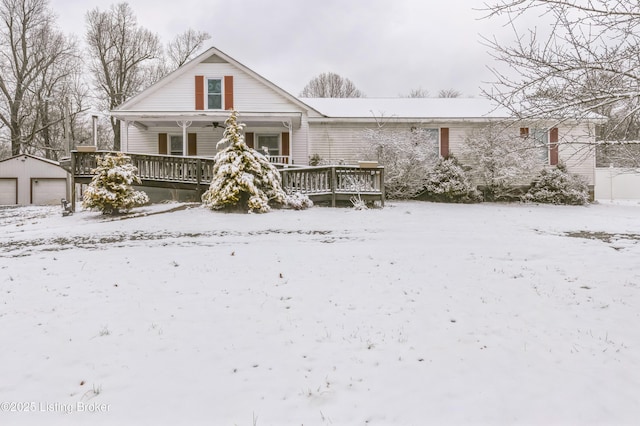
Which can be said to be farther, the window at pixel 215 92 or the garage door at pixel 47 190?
the garage door at pixel 47 190

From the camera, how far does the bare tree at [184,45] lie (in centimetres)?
3550

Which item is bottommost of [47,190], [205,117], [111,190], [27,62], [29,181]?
[111,190]

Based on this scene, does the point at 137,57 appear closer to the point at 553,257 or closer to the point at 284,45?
the point at 284,45

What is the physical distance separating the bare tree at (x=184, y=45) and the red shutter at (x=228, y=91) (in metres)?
21.0

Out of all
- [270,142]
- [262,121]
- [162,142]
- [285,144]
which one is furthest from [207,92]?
[285,144]

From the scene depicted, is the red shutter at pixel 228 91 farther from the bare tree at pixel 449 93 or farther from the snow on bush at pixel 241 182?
the bare tree at pixel 449 93

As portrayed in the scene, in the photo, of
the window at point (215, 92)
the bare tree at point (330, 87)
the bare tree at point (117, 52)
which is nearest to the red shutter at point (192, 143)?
the window at point (215, 92)

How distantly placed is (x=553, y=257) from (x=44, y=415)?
23.0ft

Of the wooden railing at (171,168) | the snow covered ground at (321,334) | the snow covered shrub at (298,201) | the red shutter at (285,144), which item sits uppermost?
the red shutter at (285,144)

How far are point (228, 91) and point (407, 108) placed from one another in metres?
9.29

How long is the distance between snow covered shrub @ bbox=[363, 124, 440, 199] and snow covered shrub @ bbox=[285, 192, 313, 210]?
488 cm

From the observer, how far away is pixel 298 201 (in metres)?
12.2

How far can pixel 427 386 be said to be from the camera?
9.30 ft

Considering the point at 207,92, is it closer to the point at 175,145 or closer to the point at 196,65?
the point at 196,65
